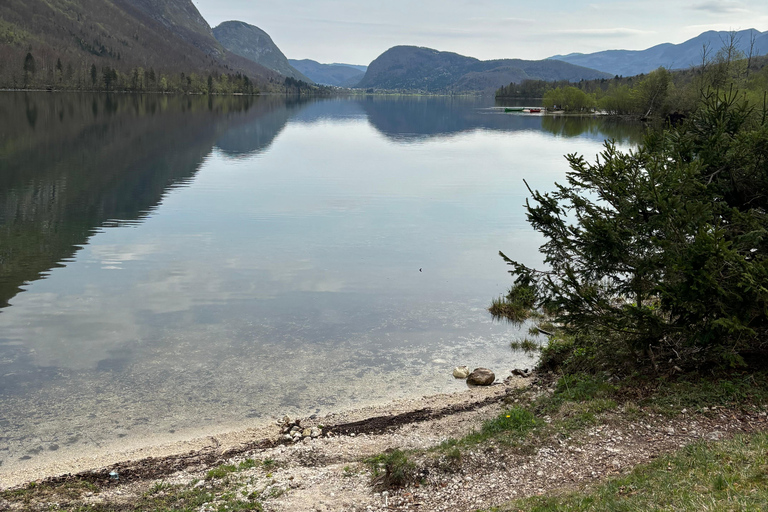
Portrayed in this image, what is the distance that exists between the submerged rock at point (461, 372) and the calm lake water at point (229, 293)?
0.34 metres

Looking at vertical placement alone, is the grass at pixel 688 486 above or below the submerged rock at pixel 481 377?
above

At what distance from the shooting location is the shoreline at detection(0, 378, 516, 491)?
11484 millimetres

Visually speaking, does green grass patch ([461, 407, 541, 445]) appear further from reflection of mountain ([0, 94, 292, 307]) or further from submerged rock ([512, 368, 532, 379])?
reflection of mountain ([0, 94, 292, 307])

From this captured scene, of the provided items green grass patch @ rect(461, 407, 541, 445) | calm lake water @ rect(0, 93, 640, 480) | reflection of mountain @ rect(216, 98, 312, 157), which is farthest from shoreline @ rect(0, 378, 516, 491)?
reflection of mountain @ rect(216, 98, 312, 157)

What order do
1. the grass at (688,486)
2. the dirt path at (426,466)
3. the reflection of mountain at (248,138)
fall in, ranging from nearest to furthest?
the grass at (688,486) → the dirt path at (426,466) → the reflection of mountain at (248,138)

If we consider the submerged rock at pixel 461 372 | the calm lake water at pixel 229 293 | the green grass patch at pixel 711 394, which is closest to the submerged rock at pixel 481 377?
the submerged rock at pixel 461 372

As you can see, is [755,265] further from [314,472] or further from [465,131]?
[465,131]

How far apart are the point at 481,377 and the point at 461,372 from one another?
70 centimetres

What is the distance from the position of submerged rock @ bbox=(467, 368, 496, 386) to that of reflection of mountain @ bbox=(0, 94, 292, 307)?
53.5 feet

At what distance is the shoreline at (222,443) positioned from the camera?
11484 mm

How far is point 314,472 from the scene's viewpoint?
10.9 metres

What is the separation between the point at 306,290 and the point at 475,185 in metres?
31.0

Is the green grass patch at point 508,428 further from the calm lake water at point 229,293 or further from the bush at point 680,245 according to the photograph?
the calm lake water at point 229,293

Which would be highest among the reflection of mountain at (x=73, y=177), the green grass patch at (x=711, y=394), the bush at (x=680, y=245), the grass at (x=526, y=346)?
the bush at (x=680, y=245)
